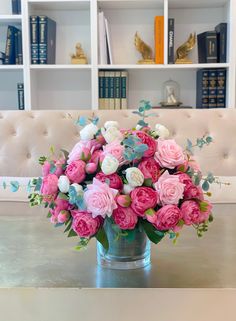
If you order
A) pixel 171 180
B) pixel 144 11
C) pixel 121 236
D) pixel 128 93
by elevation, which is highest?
pixel 144 11

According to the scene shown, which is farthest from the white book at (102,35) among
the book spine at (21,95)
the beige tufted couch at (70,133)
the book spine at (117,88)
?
the beige tufted couch at (70,133)

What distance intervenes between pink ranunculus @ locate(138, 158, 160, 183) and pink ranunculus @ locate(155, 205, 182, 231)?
60mm

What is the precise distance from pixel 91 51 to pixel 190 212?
217cm

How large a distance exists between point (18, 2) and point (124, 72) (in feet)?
2.75

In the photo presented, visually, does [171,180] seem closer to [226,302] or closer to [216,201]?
[226,302]

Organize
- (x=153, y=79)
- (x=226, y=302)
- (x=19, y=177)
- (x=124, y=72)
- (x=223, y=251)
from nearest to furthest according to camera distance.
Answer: (x=226, y=302) → (x=223, y=251) → (x=19, y=177) → (x=124, y=72) → (x=153, y=79)

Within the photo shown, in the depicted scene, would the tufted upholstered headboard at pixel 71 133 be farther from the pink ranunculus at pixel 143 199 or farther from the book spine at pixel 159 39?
the pink ranunculus at pixel 143 199

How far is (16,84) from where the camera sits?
3102mm

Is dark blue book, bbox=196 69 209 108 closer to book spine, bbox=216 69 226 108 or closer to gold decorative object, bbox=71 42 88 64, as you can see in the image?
book spine, bbox=216 69 226 108

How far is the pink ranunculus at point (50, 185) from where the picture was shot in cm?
85

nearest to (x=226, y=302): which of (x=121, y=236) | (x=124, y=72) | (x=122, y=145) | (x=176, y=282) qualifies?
(x=176, y=282)

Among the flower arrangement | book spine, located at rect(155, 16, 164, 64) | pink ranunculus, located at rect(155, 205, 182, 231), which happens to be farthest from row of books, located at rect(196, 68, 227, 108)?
pink ranunculus, located at rect(155, 205, 182, 231)

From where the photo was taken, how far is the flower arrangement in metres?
0.81

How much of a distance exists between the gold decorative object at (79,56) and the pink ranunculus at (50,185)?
84.2 inches
